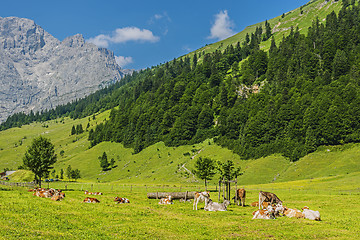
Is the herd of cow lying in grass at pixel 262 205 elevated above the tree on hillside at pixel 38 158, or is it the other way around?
the tree on hillside at pixel 38 158

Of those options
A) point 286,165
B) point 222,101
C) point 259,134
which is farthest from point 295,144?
point 222,101

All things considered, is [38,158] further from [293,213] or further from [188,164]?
[188,164]

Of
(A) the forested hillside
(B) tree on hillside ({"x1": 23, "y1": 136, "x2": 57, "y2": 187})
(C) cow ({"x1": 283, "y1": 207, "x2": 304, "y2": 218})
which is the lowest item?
(C) cow ({"x1": 283, "y1": 207, "x2": 304, "y2": 218})

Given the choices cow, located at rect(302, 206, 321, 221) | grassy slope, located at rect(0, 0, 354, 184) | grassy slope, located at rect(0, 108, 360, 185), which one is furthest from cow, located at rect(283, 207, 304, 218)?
grassy slope, located at rect(0, 0, 354, 184)

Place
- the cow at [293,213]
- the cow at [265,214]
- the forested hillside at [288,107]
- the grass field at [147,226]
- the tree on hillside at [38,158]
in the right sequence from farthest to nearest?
1. the forested hillside at [288,107]
2. the tree on hillside at [38,158]
3. the cow at [293,213]
4. the cow at [265,214]
5. the grass field at [147,226]

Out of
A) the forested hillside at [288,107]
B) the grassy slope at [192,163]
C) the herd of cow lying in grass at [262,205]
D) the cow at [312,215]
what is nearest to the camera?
the cow at [312,215]

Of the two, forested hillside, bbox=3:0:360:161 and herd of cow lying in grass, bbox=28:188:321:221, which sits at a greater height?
forested hillside, bbox=3:0:360:161

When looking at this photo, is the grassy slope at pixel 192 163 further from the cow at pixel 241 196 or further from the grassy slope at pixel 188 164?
the cow at pixel 241 196

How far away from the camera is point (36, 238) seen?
51.3 feet

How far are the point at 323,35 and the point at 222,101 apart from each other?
81.8 metres

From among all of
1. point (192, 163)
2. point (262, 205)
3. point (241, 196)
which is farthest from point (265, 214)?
point (192, 163)

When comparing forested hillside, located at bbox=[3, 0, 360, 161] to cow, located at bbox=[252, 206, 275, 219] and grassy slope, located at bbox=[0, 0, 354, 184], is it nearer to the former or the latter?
grassy slope, located at bbox=[0, 0, 354, 184]

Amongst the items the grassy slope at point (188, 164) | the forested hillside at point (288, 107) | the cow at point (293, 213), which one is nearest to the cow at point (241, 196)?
the cow at point (293, 213)

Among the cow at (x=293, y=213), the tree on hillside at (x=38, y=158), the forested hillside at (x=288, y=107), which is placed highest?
the forested hillside at (x=288, y=107)
